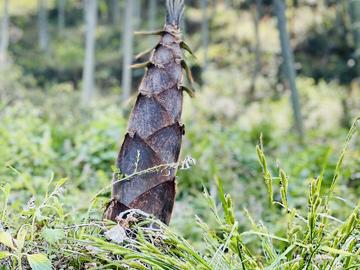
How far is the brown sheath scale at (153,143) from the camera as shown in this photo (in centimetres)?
170

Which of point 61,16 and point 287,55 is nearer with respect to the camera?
point 287,55

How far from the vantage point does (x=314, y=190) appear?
138cm

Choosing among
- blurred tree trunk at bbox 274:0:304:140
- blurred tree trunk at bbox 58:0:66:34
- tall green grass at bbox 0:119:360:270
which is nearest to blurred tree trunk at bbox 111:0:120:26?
blurred tree trunk at bbox 58:0:66:34

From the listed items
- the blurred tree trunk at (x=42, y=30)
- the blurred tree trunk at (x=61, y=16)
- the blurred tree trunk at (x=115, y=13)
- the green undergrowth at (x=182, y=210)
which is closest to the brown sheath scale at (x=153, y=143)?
the green undergrowth at (x=182, y=210)

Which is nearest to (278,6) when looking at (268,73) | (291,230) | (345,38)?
(291,230)

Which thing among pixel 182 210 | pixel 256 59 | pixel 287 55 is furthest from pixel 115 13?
pixel 182 210

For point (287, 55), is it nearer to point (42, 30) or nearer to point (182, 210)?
point (182, 210)

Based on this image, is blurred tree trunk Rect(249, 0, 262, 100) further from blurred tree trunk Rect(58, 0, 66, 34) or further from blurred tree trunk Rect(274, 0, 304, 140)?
blurred tree trunk Rect(58, 0, 66, 34)

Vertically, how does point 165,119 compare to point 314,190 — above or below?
above

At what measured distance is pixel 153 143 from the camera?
1.71 m

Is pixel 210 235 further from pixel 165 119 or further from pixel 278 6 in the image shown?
pixel 278 6

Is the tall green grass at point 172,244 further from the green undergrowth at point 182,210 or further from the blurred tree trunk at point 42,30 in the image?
the blurred tree trunk at point 42,30

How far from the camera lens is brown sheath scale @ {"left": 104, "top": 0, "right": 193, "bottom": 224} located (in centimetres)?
170

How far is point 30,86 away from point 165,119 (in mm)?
24122
